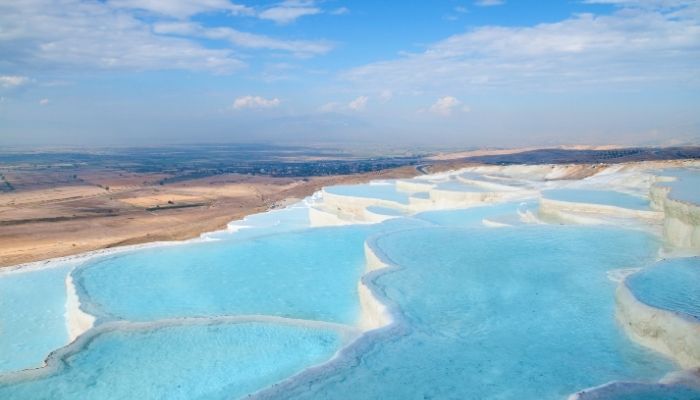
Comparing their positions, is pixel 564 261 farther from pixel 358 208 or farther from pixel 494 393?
pixel 358 208

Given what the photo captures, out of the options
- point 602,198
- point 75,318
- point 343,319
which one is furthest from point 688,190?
point 75,318

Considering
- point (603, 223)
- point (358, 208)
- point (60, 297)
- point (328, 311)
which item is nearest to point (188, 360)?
point (328, 311)

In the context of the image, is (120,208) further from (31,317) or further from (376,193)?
(31,317)

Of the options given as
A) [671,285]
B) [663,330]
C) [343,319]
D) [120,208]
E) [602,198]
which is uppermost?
[602,198]

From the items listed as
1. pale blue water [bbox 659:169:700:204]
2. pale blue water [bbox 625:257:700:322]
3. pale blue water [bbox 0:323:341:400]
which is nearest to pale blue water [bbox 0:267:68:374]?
pale blue water [bbox 0:323:341:400]

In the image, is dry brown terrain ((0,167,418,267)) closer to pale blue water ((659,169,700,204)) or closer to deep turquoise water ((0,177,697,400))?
deep turquoise water ((0,177,697,400))

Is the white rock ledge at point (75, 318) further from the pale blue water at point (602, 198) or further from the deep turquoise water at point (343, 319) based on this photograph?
the pale blue water at point (602, 198)

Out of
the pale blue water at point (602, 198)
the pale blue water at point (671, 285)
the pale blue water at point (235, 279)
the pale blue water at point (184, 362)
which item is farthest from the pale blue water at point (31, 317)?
the pale blue water at point (602, 198)
